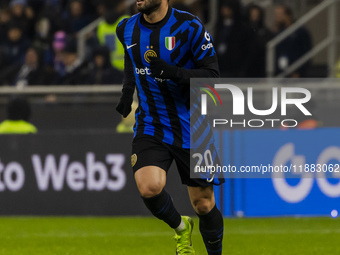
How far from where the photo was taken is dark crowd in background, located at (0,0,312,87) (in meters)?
12.0

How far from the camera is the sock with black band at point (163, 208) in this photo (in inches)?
230

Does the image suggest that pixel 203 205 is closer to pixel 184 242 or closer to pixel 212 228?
pixel 212 228

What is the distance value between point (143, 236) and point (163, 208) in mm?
2797

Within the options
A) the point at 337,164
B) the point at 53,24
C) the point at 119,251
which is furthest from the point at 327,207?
→ the point at 53,24

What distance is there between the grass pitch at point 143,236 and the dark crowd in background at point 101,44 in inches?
110

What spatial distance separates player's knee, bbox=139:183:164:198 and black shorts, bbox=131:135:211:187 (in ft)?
0.47

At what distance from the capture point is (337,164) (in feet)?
32.0

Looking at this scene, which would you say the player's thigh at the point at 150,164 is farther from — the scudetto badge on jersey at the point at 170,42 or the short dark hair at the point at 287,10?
the short dark hair at the point at 287,10

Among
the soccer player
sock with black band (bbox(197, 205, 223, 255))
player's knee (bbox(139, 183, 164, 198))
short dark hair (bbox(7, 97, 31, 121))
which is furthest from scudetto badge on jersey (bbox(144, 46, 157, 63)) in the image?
short dark hair (bbox(7, 97, 31, 121))

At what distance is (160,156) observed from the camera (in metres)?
5.83

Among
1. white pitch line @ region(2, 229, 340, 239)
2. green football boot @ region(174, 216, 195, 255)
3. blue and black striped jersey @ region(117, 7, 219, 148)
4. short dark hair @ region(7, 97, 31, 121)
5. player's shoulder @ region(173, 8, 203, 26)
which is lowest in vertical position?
white pitch line @ region(2, 229, 340, 239)

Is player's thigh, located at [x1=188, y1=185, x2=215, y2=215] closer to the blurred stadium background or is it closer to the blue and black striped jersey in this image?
the blue and black striped jersey

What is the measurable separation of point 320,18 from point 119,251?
7115 millimetres

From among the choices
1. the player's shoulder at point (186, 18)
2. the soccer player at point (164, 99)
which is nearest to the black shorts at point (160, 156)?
the soccer player at point (164, 99)
